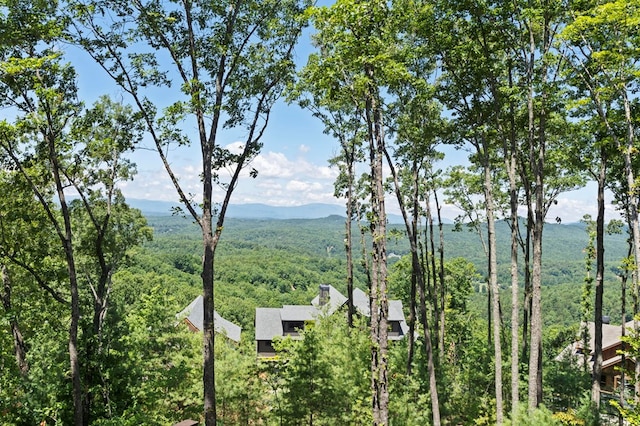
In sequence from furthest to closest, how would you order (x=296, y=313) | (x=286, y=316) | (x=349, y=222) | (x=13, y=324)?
(x=296, y=313)
(x=286, y=316)
(x=349, y=222)
(x=13, y=324)

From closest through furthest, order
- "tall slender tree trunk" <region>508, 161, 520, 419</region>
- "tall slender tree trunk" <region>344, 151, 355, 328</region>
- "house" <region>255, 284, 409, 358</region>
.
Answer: "tall slender tree trunk" <region>508, 161, 520, 419</region>
"tall slender tree trunk" <region>344, 151, 355, 328</region>
"house" <region>255, 284, 409, 358</region>

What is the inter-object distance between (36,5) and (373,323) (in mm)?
9970

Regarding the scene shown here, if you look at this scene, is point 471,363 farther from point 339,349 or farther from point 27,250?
point 27,250

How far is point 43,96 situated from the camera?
998 cm

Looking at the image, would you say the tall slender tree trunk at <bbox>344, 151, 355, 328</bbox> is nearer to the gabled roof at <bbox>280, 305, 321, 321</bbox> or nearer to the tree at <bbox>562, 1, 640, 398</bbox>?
the tree at <bbox>562, 1, 640, 398</bbox>

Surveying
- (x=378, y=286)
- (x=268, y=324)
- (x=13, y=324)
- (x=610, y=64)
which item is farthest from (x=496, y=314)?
(x=268, y=324)

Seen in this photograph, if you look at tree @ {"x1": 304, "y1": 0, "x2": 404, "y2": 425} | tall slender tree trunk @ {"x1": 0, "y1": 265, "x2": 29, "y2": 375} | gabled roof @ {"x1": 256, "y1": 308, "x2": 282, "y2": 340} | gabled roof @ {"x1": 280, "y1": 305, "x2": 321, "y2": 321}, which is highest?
tree @ {"x1": 304, "y1": 0, "x2": 404, "y2": 425}

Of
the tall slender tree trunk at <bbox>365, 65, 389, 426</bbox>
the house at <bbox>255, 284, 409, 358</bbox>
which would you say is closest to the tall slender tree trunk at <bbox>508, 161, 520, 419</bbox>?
the tall slender tree trunk at <bbox>365, 65, 389, 426</bbox>

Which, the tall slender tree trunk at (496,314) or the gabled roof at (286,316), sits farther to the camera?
the gabled roof at (286,316)

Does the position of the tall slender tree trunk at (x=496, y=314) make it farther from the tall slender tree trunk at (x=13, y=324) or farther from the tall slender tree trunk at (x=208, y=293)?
the tall slender tree trunk at (x=13, y=324)

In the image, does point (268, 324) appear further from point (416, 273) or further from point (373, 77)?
point (373, 77)

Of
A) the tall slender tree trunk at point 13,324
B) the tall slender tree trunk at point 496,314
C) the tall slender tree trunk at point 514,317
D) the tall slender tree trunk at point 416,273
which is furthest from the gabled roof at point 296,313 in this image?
the tall slender tree trunk at point 514,317

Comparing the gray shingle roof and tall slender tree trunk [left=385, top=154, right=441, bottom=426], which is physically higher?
tall slender tree trunk [left=385, top=154, right=441, bottom=426]

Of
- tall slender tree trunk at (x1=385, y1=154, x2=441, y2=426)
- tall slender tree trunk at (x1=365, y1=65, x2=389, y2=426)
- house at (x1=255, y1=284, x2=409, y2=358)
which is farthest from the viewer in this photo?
house at (x1=255, y1=284, x2=409, y2=358)
